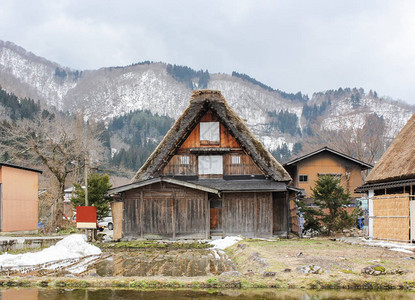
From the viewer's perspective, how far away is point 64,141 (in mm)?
33969

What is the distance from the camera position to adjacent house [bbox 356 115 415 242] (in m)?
18.2

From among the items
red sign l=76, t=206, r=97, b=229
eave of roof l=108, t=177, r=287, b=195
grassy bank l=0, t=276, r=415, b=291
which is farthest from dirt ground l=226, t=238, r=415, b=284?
red sign l=76, t=206, r=97, b=229

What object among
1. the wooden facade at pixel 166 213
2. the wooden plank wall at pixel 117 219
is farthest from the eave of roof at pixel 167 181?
the wooden plank wall at pixel 117 219

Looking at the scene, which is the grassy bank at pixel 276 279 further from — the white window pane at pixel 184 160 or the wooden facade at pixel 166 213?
the white window pane at pixel 184 160

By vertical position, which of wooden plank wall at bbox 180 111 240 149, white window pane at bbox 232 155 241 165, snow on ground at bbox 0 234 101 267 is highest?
wooden plank wall at bbox 180 111 240 149

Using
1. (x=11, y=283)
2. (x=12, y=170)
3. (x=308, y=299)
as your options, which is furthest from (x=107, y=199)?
(x=308, y=299)

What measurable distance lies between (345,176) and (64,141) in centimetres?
2292

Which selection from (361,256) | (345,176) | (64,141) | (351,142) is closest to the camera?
(361,256)

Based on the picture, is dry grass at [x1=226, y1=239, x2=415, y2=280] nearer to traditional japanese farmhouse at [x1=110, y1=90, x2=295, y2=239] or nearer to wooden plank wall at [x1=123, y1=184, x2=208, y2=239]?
wooden plank wall at [x1=123, y1=184, x2=208, y2=239]

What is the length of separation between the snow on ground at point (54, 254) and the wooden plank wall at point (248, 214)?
8.84m

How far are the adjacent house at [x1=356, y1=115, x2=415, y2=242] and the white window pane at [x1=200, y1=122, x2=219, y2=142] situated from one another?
8.75 meters

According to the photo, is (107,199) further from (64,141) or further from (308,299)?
(308,299)

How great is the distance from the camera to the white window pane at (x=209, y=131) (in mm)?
26109

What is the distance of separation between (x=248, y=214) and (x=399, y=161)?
28.1 feet
